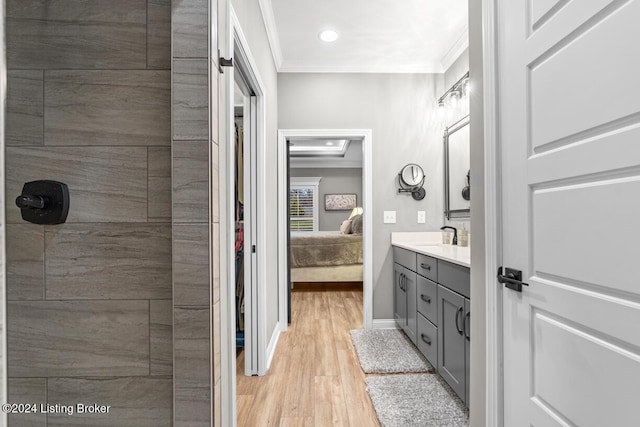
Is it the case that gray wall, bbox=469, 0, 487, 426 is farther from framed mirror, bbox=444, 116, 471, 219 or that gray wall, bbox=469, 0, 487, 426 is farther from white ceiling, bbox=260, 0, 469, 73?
framed mirror, bbox=444, 116, 471, 219

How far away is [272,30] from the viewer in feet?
8.52

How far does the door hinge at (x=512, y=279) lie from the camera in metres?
1.09

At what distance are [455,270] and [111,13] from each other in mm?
1883

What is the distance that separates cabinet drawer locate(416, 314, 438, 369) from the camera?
216 cm

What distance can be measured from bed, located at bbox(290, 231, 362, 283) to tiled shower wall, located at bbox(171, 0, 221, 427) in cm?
379

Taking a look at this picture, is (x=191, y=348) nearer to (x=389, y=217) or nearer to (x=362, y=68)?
(x=389, y=217)

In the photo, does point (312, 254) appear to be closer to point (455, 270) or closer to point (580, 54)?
point (455, 270)

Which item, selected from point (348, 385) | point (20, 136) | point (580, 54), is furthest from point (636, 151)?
point (348, 385)

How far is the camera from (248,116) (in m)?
2.30

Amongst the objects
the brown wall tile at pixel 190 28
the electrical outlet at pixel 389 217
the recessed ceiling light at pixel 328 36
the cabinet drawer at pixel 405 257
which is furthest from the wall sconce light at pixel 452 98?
the brown wall tile at pixel 190 28

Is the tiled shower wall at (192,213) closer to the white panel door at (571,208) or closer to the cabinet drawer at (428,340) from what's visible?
the white panel door at (571,208)

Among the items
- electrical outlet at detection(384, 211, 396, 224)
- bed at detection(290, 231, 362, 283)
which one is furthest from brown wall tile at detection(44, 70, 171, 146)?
bed at detection(290, 231, 362, 283)

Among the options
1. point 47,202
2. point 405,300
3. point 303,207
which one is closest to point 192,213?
point 47,202

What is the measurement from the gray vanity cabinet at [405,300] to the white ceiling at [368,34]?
77.7 inches
